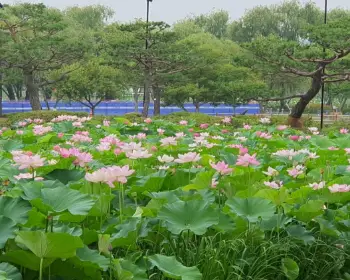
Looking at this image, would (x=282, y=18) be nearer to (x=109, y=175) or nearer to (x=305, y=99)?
(x=305, y=99)

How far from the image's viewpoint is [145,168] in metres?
2.87

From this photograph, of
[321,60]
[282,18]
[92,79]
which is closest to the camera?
[321,60]

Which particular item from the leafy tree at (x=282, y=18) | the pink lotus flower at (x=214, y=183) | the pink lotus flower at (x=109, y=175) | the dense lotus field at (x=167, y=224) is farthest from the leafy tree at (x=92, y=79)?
the pink lotus flower at (x=109, y=175)

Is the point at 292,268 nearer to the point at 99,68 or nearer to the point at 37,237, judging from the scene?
the point at 37,237

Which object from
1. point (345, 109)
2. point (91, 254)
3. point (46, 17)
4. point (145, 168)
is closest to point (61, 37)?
point (46, 17)

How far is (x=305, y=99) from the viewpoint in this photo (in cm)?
1252

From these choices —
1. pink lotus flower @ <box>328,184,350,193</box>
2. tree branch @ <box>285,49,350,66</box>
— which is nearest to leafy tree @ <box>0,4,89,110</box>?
tree branch @ <box>285,49,350,66</box>

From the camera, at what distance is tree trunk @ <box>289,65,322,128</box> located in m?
12.2

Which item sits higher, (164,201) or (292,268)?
(164,201)

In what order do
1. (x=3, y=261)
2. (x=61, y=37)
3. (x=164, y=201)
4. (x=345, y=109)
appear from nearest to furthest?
(x=3, y=261)
(x=164, y=201)
(x=61, y=37)
(x=345, y=109)

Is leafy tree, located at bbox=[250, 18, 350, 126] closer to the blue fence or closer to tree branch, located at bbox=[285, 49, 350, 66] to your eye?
tree branch, located at bbox=[285, 49, 350, 66]

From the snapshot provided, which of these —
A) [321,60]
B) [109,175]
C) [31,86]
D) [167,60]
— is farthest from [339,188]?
[31,86]

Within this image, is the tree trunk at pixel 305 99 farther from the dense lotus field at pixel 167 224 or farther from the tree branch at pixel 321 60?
the dense lotus field at pixel 167 224

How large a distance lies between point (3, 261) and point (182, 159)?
1060mm
